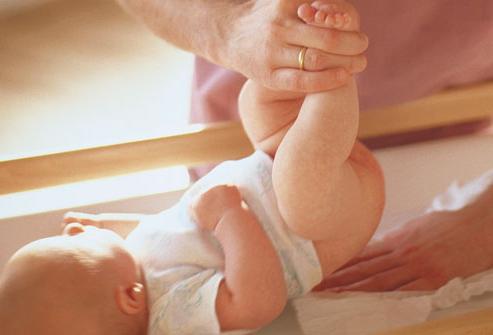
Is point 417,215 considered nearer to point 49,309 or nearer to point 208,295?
point 208,295

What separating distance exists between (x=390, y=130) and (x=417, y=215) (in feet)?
0.43

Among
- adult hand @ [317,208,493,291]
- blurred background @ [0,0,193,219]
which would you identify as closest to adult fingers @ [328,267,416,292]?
adult hand @ [317,208,493,291]

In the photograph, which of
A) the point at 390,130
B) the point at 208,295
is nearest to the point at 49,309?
the point at 208,295

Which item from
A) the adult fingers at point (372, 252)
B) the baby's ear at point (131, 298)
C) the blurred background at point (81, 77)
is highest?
the baby's ear at point (131, 298)

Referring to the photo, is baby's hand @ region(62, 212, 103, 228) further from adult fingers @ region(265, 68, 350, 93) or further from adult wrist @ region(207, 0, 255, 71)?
adult fingers @ region(265, 68, 350, 93)

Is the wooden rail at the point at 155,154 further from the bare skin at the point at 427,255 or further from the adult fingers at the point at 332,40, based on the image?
the adult fingers at the point at 332,40

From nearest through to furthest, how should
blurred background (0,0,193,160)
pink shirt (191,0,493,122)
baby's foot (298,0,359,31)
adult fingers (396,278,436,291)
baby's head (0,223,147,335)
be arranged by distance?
baby's foot (298,0,359,31) < baby's head (0,223,147,335) < adult fingers (396,278,436,291) < pink shirt (191,0,493,122) < blurred background (0,0,193,160)

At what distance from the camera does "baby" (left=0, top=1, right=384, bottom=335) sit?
33.8 inches

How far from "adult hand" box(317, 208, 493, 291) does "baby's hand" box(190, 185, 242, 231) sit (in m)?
0.17

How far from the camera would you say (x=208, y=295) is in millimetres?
910

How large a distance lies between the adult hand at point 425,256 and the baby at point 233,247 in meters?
0.06

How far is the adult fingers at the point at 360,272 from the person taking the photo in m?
1.04

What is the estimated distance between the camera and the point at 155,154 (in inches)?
40.3

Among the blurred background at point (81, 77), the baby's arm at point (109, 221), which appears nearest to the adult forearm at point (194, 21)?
the baby's arm at point (109, 221)
